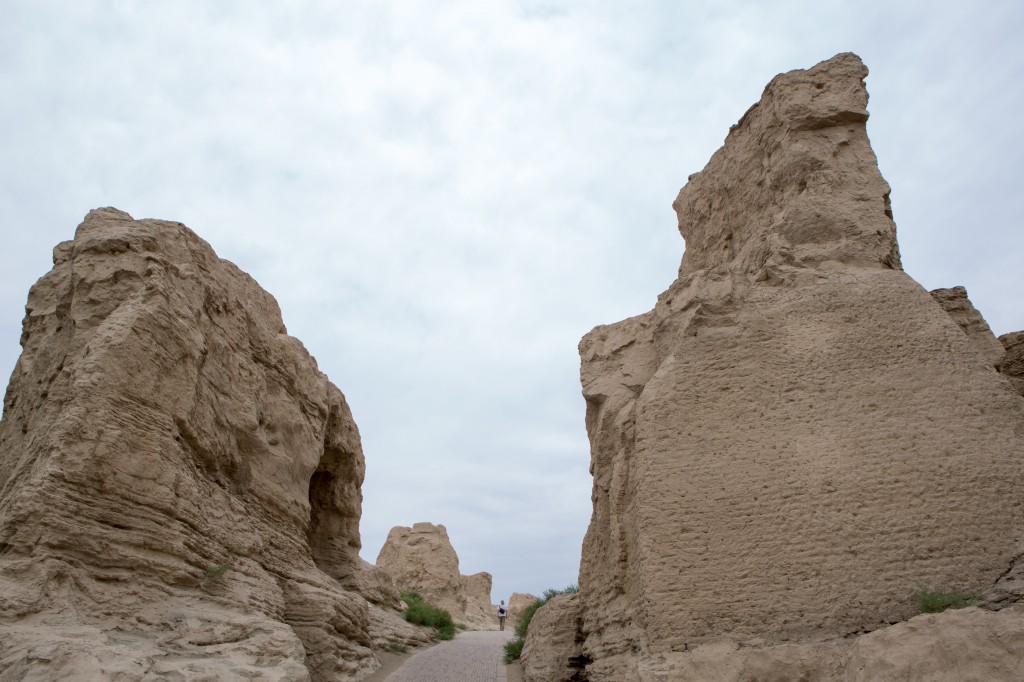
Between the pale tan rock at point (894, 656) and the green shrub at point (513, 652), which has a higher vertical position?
the green shrub at point (513, 652)

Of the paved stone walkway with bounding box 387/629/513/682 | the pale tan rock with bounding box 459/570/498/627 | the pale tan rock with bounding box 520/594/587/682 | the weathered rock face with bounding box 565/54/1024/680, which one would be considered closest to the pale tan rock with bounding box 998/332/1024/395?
the weathered rock face with bounding box 565/54/1024/680

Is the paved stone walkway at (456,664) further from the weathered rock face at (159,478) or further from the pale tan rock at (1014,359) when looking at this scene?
the pale tan rock at (1014,359)

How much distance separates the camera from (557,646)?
381 inches

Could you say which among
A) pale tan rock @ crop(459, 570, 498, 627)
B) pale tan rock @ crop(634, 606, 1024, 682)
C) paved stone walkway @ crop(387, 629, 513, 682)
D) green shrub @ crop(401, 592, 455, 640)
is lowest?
pale tan rock @ crop(634, 606, 1024, 682)

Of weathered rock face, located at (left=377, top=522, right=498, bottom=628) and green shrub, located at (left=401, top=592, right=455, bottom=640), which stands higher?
weathered rock face, located at (left=377, top=522, right=498, bottom=628)

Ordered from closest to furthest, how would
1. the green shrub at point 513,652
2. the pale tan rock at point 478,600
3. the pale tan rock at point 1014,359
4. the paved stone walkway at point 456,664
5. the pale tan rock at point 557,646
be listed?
the pale tan rock at point 1014,359, the pale tan rock at point 557,646, the paved stone walkway at point 456,664, the green shrub at point 513,652, the pale tan rock at point 478,600

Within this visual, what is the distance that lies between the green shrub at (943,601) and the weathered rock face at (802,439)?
0.70 feet

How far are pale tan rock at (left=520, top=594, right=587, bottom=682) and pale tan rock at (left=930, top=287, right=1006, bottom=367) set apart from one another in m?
5.84

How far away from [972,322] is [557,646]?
252 inches

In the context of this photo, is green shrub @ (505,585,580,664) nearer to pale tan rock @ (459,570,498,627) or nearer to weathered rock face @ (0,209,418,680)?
weathered rock face @ (0,209,418,680)

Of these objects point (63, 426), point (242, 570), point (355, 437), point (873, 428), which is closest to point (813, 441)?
point (873, 428)

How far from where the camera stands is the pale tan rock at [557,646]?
936cm

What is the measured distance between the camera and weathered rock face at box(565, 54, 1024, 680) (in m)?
5.96

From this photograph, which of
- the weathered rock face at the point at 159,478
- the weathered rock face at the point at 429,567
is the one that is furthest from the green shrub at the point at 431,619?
the weathered rock face at the point at 429,567
